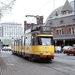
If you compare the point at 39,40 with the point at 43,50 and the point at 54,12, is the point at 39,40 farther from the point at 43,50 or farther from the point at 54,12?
the point at 54,12

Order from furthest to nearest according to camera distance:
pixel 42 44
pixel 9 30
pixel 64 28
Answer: pixel 9 30, pixel 64 28, pixel 42 44

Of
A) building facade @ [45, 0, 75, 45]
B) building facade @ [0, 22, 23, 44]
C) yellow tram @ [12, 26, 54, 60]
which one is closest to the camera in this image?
yellow tram @ [12, 26, 54, 60]

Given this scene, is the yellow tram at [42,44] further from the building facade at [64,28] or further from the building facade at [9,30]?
the building facade at [9,30]

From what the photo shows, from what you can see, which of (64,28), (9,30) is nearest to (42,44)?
(64,28)

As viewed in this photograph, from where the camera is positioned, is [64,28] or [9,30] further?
[9,30]

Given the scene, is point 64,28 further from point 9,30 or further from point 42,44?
point 42,44

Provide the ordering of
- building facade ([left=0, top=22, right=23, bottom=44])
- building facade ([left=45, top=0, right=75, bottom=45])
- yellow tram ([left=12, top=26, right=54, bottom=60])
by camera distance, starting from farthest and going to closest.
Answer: building facade ([left=0, top=22, right=23, bottom=44]), building facade ([left=45, top=0, right=75, bottom=45]), yellow tram ([left=12, top=26, right=54, bottom=60])

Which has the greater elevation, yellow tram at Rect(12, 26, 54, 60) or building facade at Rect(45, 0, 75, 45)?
building facade at Rect(45, 0, 75, 45)

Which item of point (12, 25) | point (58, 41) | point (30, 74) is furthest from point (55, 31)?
point (30, 74)

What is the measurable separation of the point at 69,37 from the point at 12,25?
38.9 metres

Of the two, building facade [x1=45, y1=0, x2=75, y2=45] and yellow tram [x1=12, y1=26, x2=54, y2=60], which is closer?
yellow tram [x1=12, y1=26, x2=54, y2=60]

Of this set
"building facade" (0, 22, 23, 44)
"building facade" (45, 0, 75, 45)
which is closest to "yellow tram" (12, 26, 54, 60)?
"building facade" (45, 0, 75, 45)

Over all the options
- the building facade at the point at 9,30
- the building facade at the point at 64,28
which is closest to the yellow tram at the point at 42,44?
the building facade at the point at 64,28

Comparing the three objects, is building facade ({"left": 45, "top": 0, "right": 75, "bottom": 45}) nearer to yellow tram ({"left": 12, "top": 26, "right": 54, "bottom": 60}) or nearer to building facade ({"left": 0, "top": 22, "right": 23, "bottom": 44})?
building facade ({"left": 0, "top": 22, "right": 23, "bottom": 44})
